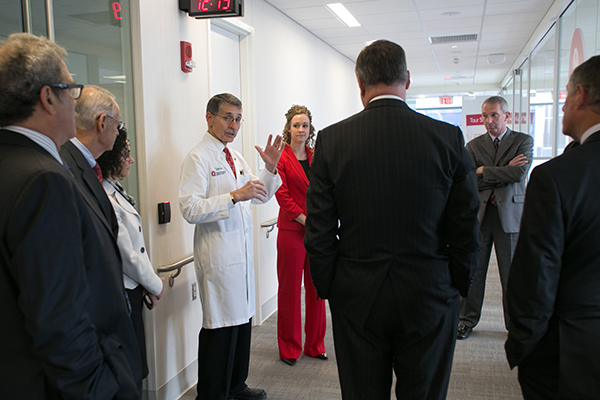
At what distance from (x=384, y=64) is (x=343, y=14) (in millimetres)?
4314

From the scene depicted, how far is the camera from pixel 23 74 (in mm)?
1095

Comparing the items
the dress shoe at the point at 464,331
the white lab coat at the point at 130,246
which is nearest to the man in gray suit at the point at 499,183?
the dress shoe at the point at 464,331

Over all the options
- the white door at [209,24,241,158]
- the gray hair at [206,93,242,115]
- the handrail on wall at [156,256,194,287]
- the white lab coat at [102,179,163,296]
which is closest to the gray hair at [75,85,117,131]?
the white lab coat at [102,179,163,296]

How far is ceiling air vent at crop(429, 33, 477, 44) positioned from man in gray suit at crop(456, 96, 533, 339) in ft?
13.0

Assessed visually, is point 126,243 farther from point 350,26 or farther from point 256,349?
point 350,26

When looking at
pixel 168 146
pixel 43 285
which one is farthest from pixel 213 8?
pixel 43 285

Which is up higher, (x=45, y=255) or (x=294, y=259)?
(x=45, y=255)

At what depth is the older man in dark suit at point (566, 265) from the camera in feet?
4.54

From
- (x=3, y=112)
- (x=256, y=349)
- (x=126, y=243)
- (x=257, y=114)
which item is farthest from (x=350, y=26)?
(x=3, y=112)

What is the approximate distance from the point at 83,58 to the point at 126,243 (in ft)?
3.24

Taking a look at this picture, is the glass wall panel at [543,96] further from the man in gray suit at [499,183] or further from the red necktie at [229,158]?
the red necktie at [229,158]

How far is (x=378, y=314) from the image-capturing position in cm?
161

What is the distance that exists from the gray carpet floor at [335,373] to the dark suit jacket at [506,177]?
98 cm

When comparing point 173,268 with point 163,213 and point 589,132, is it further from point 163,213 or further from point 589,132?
point 589,132
